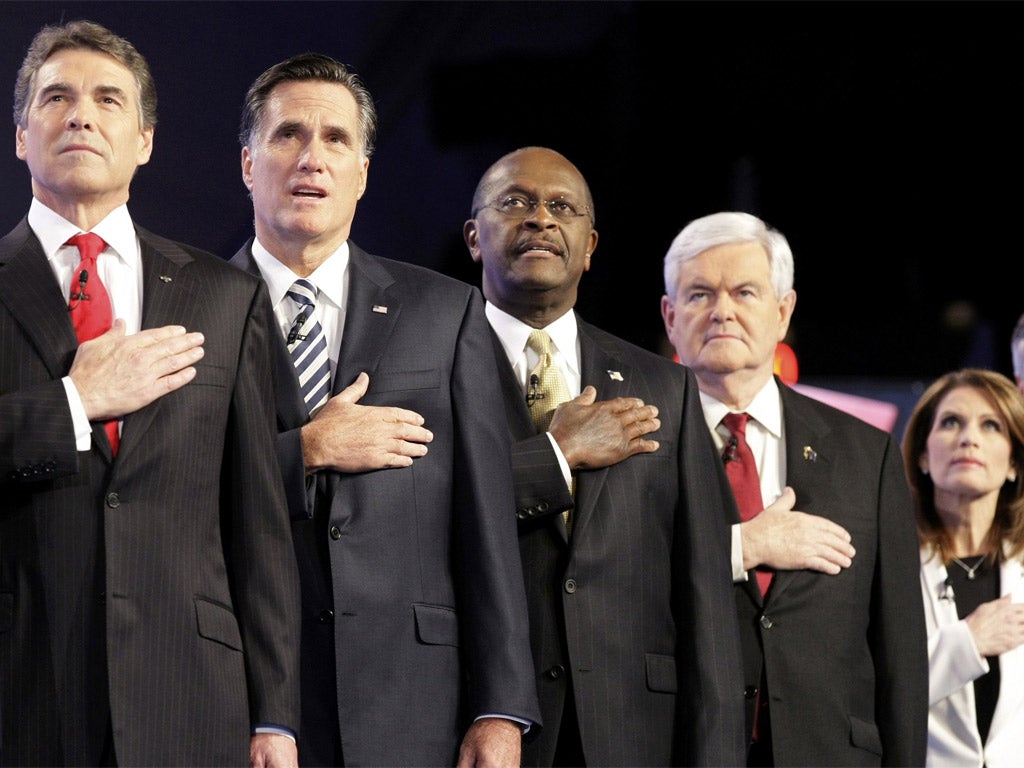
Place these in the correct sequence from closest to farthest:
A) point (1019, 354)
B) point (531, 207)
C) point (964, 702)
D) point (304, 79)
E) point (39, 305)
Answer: point (39, 305), point (304, 79), point (531, 207), point (964, 702), point (1019, 354)

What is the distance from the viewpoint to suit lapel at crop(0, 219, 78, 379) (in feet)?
7.98

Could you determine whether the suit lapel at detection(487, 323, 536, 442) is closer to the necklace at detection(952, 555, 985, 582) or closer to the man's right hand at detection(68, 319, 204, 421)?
the man's right hand at detection(68, 319, 204, 421)

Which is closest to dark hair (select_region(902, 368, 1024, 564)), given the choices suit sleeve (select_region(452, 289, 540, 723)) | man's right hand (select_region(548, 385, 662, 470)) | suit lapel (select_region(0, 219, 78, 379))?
man's right hand (select_region(548, 385, 662, 470))

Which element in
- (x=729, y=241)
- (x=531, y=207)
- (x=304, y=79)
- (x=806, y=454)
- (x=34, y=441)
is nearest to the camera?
(x=34, y=441)

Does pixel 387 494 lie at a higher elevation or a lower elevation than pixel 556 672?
higher

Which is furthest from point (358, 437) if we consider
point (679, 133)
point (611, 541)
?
point (679, 133)

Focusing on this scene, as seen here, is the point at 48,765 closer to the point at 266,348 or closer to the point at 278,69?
the point at 266,348

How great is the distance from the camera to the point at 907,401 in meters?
6.72

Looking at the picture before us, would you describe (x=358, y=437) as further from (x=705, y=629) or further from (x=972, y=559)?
(x=972, y=559)

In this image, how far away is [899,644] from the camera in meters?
3.57

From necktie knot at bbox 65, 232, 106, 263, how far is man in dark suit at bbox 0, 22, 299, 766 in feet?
0.04

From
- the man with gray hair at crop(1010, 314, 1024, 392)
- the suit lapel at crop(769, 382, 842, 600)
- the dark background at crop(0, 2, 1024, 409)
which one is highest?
the dark background at crop(0, 2, 1024, 409)

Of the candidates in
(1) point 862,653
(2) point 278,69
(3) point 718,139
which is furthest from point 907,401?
(2) point 278,69

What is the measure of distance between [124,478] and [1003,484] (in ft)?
9.08
